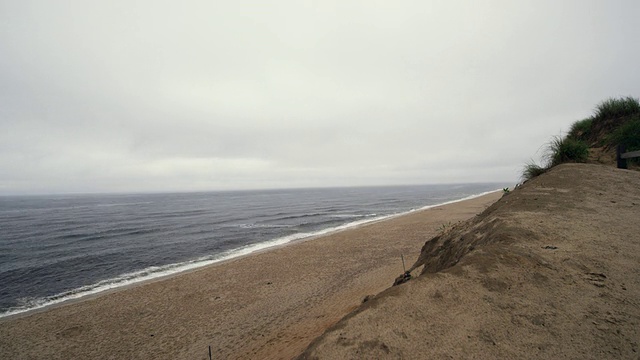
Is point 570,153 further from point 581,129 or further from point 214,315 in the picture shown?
point 214,315

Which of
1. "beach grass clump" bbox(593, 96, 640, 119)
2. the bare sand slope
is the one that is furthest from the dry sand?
"beach grass clump" bbox(593, 96, 640, 119)

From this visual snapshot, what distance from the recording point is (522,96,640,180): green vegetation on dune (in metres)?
10.6

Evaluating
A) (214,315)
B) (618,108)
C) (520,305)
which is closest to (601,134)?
(618,108)

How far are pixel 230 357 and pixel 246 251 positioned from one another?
45.2 feet

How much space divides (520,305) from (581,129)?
684 inches

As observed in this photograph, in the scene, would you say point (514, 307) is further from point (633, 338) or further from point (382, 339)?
point (382, 339)

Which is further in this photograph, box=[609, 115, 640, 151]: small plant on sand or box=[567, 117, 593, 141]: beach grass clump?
box=[567, 117, 593, 141]: beach grass clump

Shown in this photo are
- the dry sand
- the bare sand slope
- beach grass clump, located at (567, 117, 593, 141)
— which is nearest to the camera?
the bare sand slope

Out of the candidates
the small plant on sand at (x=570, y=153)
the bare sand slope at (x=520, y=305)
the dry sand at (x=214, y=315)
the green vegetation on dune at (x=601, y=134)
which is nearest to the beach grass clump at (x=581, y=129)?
the green vegetation on dune at (x=601, y=134)

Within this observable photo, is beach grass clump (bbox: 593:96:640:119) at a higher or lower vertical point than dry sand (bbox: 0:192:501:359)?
higher

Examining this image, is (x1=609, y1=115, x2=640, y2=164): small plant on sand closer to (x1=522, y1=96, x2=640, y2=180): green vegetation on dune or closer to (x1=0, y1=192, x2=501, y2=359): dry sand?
(x1=522, y1=96, x2=640, y2=180): green vegetation on dune

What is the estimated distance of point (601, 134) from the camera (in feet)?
43.4

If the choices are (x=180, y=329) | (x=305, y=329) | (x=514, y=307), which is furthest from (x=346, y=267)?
(x=514, y=307)

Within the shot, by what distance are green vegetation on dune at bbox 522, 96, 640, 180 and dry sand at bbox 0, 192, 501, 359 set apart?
309 inches
